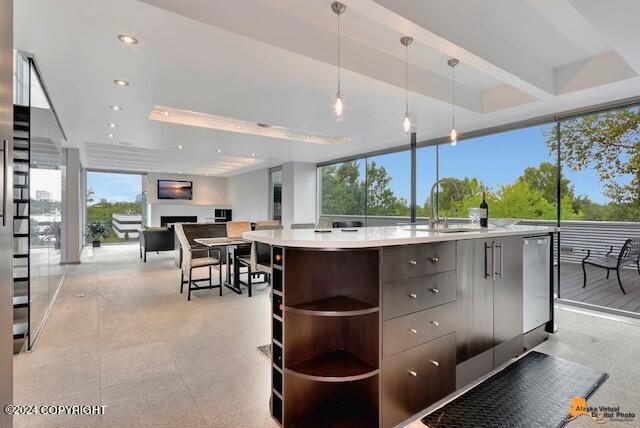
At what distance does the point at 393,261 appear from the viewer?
5.90ft

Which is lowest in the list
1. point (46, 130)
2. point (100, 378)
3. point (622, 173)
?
point (100, 378)

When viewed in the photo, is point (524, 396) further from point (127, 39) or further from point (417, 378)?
point (127, 39)

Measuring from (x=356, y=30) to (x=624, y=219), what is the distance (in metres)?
3.65

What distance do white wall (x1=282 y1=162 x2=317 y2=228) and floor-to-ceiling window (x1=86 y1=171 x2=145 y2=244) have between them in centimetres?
603

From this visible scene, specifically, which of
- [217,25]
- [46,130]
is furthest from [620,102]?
[46,130]

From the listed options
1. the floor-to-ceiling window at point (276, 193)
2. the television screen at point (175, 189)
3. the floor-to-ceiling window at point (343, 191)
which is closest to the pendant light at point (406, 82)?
the floor-to-ceiling window at point (343, 191)

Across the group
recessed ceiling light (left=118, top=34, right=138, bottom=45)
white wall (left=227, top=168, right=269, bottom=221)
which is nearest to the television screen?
white wall (left=227, top=168, right=269, bottom=221)

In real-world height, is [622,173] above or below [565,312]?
above

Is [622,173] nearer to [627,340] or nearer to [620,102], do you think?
[620,102]

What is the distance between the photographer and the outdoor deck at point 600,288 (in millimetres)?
3705

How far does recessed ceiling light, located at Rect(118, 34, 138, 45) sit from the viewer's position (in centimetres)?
241

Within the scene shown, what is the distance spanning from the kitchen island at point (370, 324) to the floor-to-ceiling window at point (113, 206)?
35.4ft

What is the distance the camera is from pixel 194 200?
40.4 ft

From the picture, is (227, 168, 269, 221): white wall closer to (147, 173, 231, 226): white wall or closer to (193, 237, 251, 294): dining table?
(147, 173, 231, 226): white wall
